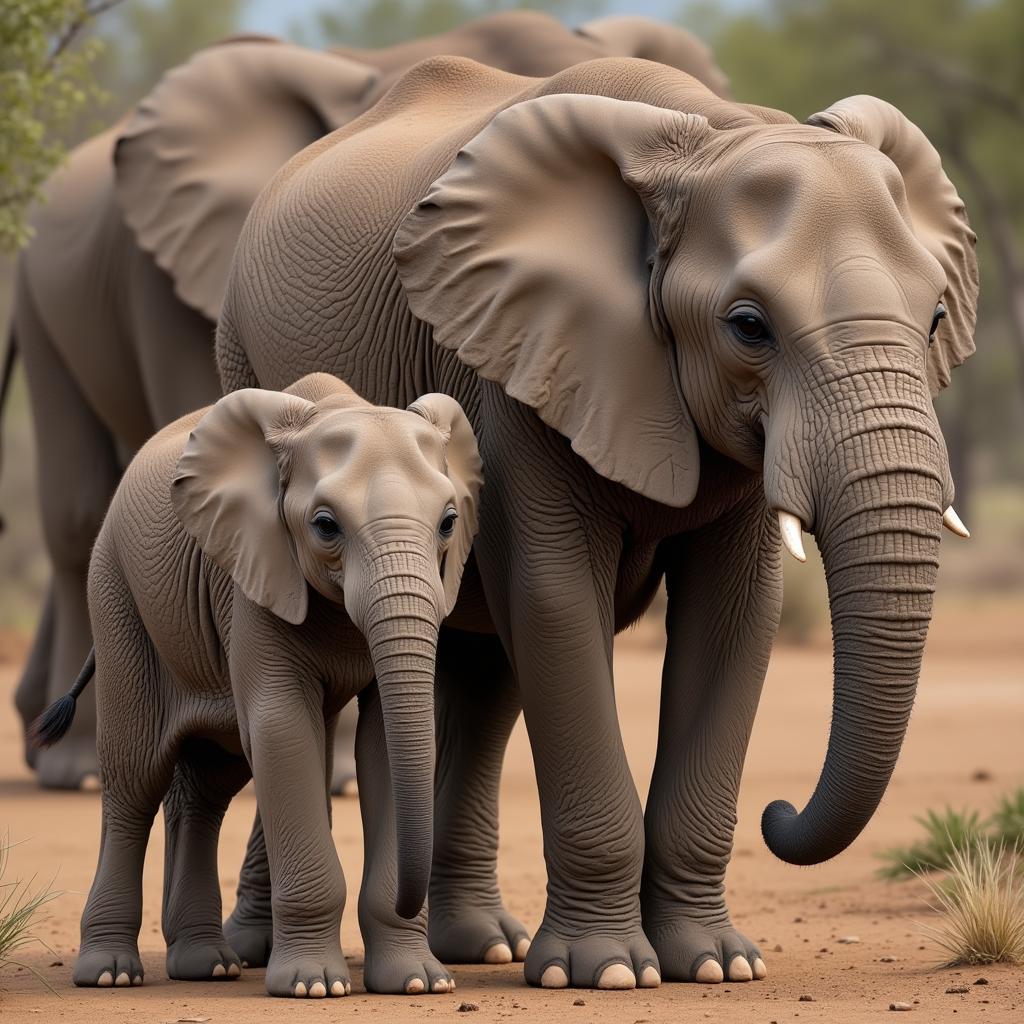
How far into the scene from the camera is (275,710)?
6418mm

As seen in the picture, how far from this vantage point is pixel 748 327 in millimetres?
6137

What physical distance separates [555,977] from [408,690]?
47.8 inches

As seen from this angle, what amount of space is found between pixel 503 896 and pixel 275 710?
323cm

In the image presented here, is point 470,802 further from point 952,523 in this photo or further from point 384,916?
point 952,523

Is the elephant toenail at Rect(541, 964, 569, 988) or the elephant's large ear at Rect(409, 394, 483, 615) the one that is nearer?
the elephant's large ear at Rect(409, 394, 483, 615)

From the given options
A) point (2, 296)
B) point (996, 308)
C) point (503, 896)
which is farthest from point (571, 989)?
point (996, 308)

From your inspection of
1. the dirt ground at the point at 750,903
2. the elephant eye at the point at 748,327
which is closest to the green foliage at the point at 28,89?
the dirt ground at the point at 750,903

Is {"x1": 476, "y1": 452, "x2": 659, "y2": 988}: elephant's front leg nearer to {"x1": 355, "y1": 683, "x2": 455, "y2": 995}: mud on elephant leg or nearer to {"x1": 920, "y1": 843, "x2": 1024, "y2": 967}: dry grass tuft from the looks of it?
{"x1": 355, "y1": 683, "x2": 455, "y2": 995}: mud on elephant leg

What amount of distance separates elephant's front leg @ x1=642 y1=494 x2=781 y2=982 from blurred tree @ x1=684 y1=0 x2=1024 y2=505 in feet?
82.3

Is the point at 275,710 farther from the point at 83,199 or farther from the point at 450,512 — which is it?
the point at 83,199

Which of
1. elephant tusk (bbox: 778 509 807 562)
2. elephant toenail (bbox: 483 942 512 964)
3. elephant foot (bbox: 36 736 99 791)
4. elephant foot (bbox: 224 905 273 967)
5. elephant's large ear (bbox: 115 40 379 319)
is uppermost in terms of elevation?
elephant tusk (bbox: 778 509 807 562)

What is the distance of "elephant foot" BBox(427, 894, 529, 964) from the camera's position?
758 cm

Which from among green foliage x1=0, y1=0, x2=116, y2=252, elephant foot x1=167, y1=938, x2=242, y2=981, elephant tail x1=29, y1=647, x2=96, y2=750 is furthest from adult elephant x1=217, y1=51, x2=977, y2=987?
green foliage x1=0, y1=0, x2=116, y2=252

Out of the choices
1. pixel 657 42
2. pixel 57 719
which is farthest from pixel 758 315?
pixel 657 42
